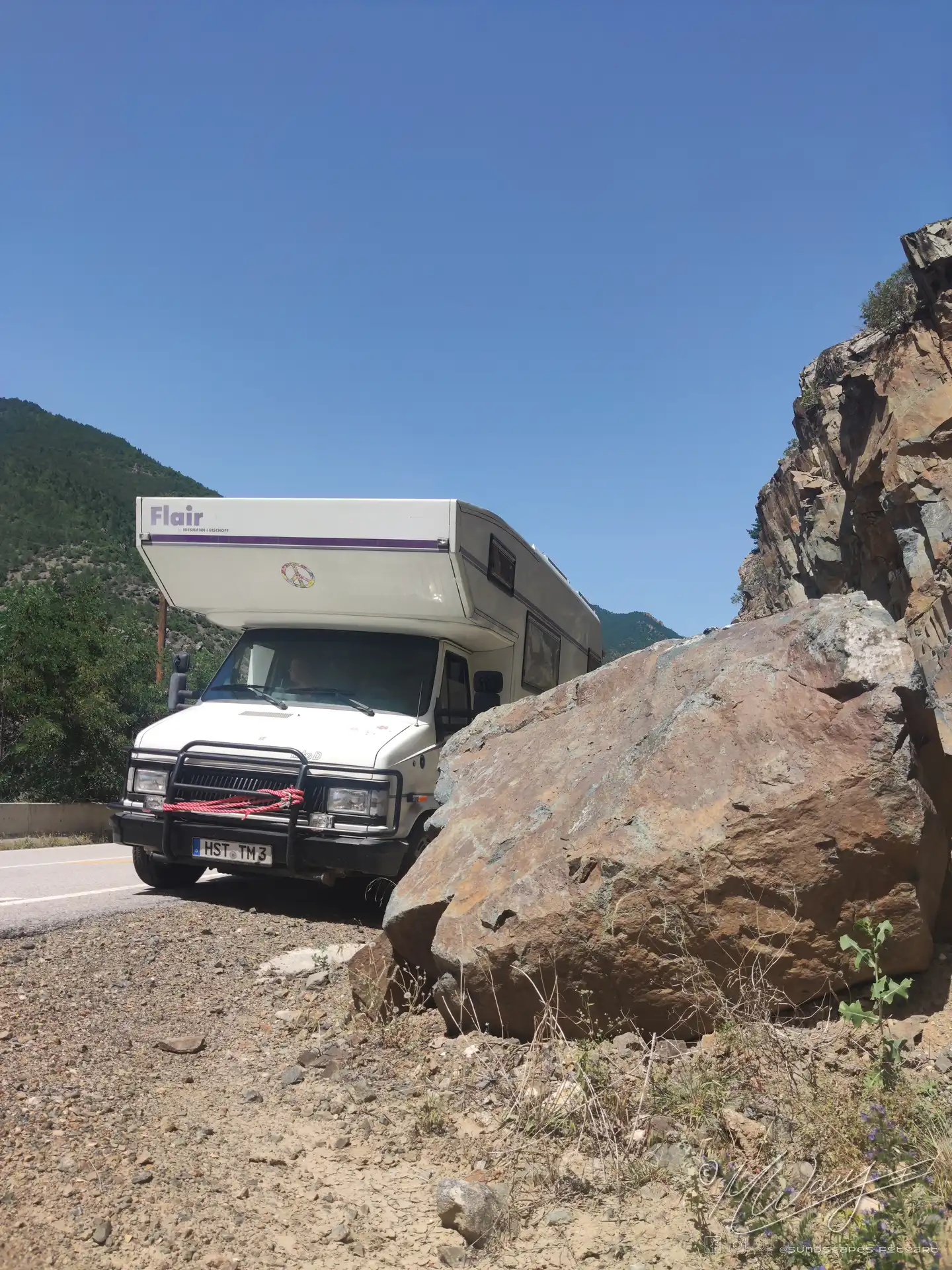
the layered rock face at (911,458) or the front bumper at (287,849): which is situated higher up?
the layered rock face at (911,458)

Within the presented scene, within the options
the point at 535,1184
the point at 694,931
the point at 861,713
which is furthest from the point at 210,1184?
the point at 861,713

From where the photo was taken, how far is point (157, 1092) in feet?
12.8

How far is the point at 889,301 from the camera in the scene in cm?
3061

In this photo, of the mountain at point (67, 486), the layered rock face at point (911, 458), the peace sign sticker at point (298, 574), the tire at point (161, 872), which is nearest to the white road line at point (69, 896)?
the tire at point (161, 872)

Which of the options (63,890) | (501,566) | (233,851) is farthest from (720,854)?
(63,890)

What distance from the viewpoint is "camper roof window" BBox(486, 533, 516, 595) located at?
28.2 feet

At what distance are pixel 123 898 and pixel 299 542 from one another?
3.36 m

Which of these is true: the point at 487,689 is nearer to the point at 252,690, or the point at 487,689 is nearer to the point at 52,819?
Result: the point at 252,690

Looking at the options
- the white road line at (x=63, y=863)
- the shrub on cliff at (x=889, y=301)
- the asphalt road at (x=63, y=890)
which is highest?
the shrub on cliff at (x=889, y=301)

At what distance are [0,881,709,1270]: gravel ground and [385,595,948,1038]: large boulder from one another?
51 centimetres

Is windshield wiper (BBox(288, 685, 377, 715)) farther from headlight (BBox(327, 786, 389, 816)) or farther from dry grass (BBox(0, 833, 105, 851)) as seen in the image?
dry grass (BBox(0, 833, 105, 851))

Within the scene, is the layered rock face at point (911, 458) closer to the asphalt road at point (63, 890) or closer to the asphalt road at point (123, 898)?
the asphalt road at point (123, 898)

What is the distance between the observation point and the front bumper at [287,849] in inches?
277

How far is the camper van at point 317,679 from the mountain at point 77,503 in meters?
29.0
